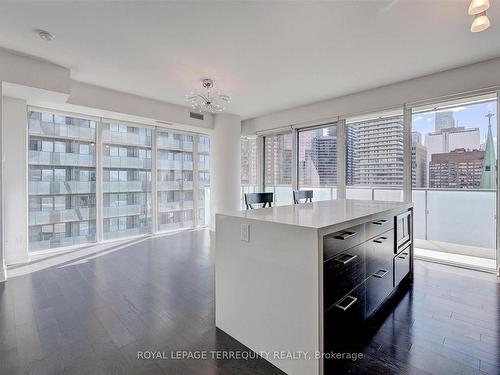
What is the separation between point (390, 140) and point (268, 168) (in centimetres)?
289

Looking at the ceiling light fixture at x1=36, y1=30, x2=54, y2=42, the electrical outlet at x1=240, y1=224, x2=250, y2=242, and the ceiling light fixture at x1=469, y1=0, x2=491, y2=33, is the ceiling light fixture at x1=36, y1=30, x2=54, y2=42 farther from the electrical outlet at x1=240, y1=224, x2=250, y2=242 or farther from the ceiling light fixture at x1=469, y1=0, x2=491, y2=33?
the ceiling light fixture at x1=469, y1=0, x2=491, y2=33

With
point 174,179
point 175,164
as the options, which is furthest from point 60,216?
point 175,164

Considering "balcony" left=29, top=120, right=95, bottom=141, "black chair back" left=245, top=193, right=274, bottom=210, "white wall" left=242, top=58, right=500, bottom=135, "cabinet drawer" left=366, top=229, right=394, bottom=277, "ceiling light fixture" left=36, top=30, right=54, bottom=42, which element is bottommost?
"cabinet drawer" left=366, top=229, right=394, bottom=277

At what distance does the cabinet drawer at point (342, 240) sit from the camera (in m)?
1.44

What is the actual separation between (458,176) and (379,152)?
118 centimetres

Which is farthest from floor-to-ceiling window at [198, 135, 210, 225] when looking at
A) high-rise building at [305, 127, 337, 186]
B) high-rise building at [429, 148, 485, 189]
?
high-rise building at [429, 148, 485, 189]

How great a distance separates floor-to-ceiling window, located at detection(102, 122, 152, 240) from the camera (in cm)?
498

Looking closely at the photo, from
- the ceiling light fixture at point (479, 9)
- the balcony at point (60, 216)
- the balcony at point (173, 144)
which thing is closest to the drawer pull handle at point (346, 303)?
the ceiling light fixture at point (479, 9)

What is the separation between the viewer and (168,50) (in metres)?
2.95

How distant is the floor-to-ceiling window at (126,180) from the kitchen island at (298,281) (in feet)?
13.0

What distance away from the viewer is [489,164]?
11.3ft

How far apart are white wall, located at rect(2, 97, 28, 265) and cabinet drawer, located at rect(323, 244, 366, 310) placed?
4.56 meters

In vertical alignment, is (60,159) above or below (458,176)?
above

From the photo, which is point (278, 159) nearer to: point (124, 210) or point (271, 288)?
point (124, 210)
